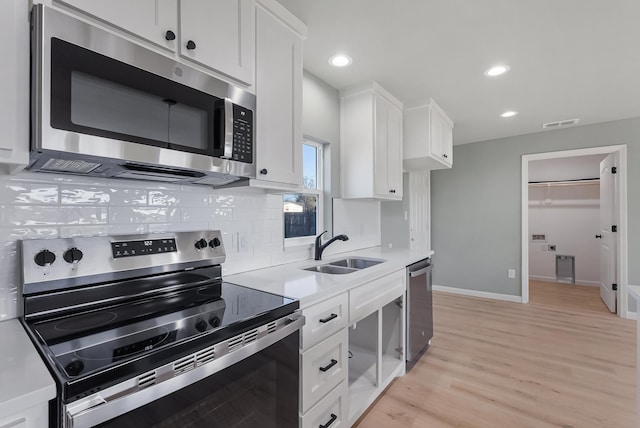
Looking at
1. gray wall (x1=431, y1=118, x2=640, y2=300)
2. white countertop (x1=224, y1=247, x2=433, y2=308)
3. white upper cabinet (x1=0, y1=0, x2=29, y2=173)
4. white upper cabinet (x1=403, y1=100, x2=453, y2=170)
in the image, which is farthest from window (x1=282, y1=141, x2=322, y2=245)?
gray wall (x1=431, y1=118, x2=640, y2=300)

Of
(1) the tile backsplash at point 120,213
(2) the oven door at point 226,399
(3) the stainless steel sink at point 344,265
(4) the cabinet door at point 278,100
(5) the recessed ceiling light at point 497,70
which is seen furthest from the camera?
(5) the recessed ceiling light at point 497,70

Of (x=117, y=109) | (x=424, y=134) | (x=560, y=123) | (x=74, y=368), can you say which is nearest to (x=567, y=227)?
(x=560, y=123)

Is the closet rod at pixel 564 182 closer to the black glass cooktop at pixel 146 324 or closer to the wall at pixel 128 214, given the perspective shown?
the wall at pixel 128 214

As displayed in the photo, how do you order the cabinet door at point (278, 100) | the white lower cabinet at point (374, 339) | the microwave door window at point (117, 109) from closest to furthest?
the microwave door window at point (117, 109)
the cabinet door at point (278, 100)
the white lower cabinet at point (374, 339)

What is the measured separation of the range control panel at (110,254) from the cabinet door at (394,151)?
1.84 meters

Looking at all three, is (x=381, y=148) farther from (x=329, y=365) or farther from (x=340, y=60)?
(x=329, y=365)

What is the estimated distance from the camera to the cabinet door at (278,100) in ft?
5.15

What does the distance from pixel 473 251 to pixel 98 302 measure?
476 centimetres

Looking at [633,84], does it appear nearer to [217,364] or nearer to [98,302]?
[217,364]

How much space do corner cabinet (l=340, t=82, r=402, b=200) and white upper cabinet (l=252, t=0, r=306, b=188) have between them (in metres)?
1.00

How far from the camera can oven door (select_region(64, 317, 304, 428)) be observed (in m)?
0.70

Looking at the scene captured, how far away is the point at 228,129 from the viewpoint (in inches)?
52.0

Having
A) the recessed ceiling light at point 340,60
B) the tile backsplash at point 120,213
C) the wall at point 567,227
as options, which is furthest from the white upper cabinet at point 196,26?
the wall at point 567,227

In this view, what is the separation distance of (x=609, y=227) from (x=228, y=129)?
4.89 meters
